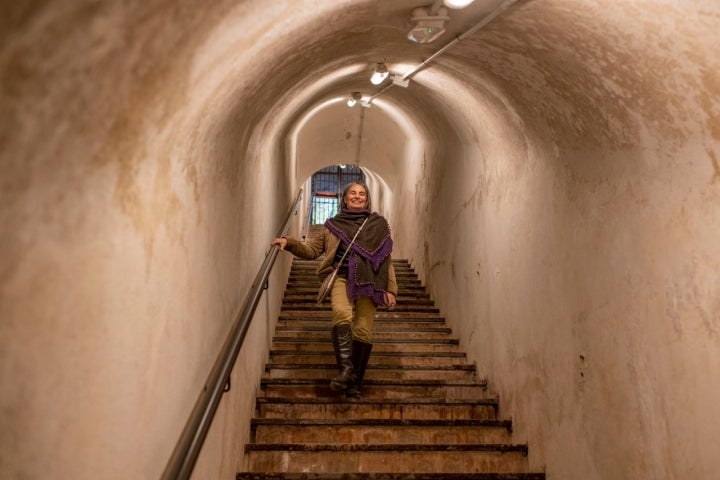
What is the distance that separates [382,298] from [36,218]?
3.02 meters

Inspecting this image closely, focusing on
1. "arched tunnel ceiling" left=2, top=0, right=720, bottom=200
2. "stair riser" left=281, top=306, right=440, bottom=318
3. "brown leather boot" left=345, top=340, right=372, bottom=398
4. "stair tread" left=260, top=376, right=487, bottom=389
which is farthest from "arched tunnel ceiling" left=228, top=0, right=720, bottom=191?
"stair riser" left=281, top=306, right=440, bottom=318

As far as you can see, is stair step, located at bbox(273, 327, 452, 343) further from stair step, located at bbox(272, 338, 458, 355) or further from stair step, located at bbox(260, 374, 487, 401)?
stair step, located at bbox(260, 374, 487, 401)

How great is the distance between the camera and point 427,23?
266 centimetres

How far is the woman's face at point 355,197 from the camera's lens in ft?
13.2

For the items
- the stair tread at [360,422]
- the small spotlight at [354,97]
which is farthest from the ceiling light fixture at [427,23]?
the small spotlight at [354,97]

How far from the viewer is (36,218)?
939 mm

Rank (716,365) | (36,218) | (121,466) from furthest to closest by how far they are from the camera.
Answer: (716,365) < (121,466) < (36,218)

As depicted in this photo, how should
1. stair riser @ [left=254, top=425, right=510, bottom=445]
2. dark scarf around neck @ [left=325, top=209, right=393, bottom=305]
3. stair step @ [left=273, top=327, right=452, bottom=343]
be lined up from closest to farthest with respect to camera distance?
stair riser @ [left=254, top=425, right=510, bottom=445] < dark scarf around neck @ [left=325, top=209, right=393, bottom=305] < stair step @ [left=273, top=327, right=452, bottom=343]

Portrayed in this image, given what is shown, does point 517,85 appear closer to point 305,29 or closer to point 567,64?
point 567,64

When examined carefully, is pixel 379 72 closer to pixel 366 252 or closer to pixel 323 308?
pixel 366 252

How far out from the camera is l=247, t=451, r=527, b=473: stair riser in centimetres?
328

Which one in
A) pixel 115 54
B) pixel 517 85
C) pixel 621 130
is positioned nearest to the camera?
pixel 115 54

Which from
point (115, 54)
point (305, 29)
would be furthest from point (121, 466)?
point (305, 29)

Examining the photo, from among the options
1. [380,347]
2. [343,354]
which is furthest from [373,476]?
[380,347]
